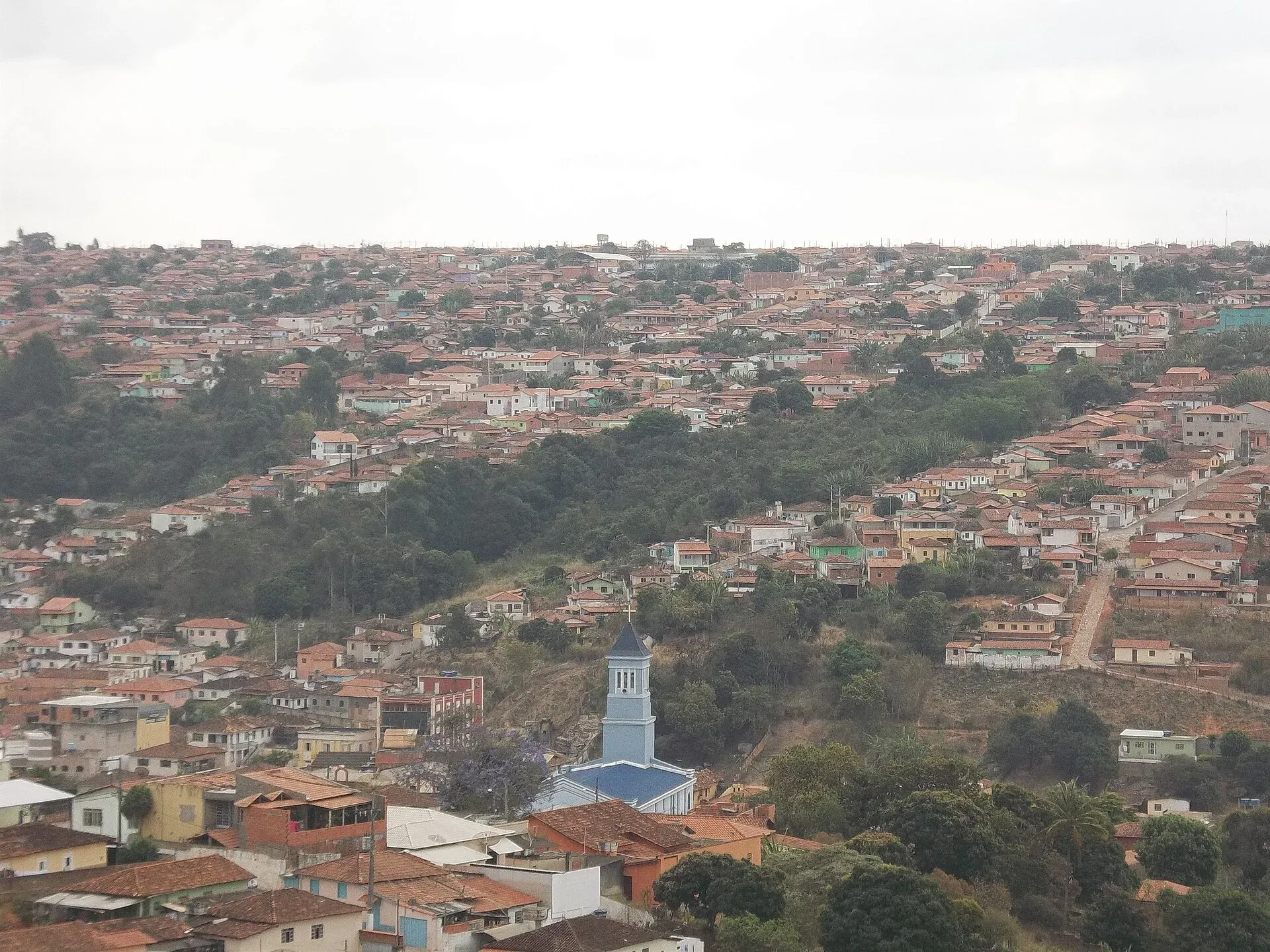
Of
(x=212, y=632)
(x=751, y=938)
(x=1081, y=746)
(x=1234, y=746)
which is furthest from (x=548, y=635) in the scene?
(x=751, y=938)

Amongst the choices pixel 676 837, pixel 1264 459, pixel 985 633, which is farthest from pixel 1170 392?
pixel 676 837

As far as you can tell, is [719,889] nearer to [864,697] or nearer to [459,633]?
[864,697]

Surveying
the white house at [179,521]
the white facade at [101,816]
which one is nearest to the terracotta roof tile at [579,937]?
the white facade at [101,816]

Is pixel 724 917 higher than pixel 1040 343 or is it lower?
lower

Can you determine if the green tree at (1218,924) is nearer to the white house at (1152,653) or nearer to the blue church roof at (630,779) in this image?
the blue church roof at (630,779)

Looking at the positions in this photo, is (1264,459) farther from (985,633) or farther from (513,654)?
(513,654)

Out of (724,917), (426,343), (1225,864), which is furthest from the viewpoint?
(426,343)
